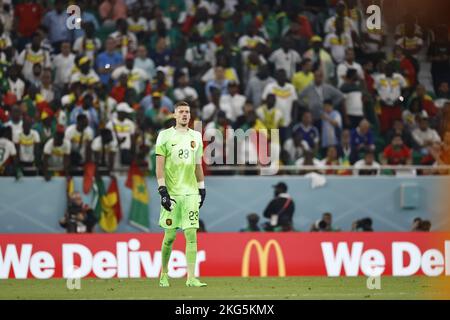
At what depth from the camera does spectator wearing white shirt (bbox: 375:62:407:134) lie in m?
22.7

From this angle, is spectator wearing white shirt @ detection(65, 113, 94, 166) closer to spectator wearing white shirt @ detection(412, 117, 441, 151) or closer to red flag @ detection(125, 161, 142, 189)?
red flag @ detection(125, 161, 142, 189)

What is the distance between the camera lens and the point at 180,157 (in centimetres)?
1497

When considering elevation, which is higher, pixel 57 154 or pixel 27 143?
pixel 27 143

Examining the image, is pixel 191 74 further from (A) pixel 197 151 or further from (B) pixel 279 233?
(A) pixel 197 151

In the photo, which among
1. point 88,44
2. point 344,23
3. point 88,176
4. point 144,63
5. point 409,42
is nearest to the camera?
point 88,176

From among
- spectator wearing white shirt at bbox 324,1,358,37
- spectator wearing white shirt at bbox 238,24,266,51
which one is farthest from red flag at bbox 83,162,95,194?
spectator wearing white shirt at bbox 324,1,358,37

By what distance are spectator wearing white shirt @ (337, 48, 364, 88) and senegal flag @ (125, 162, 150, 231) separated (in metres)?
4.20

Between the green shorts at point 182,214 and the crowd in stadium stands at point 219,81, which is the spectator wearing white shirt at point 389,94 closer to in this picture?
the crowd in stadium stands at point 219,81

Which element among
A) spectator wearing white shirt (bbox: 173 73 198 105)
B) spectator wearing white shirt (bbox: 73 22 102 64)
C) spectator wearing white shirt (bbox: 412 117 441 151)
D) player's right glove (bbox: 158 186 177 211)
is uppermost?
spectator wearing white shirt (bbox: 73 22 102 64)

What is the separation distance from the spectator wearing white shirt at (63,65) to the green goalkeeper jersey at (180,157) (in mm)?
7505

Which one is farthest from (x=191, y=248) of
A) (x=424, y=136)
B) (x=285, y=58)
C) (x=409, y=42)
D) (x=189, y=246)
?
(x=409, y=42)

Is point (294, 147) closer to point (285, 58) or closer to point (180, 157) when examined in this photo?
point (285, 58)

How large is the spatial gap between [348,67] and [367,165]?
83.0 inches

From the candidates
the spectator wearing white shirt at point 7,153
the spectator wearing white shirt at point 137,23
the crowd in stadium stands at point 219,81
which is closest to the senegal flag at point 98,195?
the crowd in stadium stands at point 219,81
